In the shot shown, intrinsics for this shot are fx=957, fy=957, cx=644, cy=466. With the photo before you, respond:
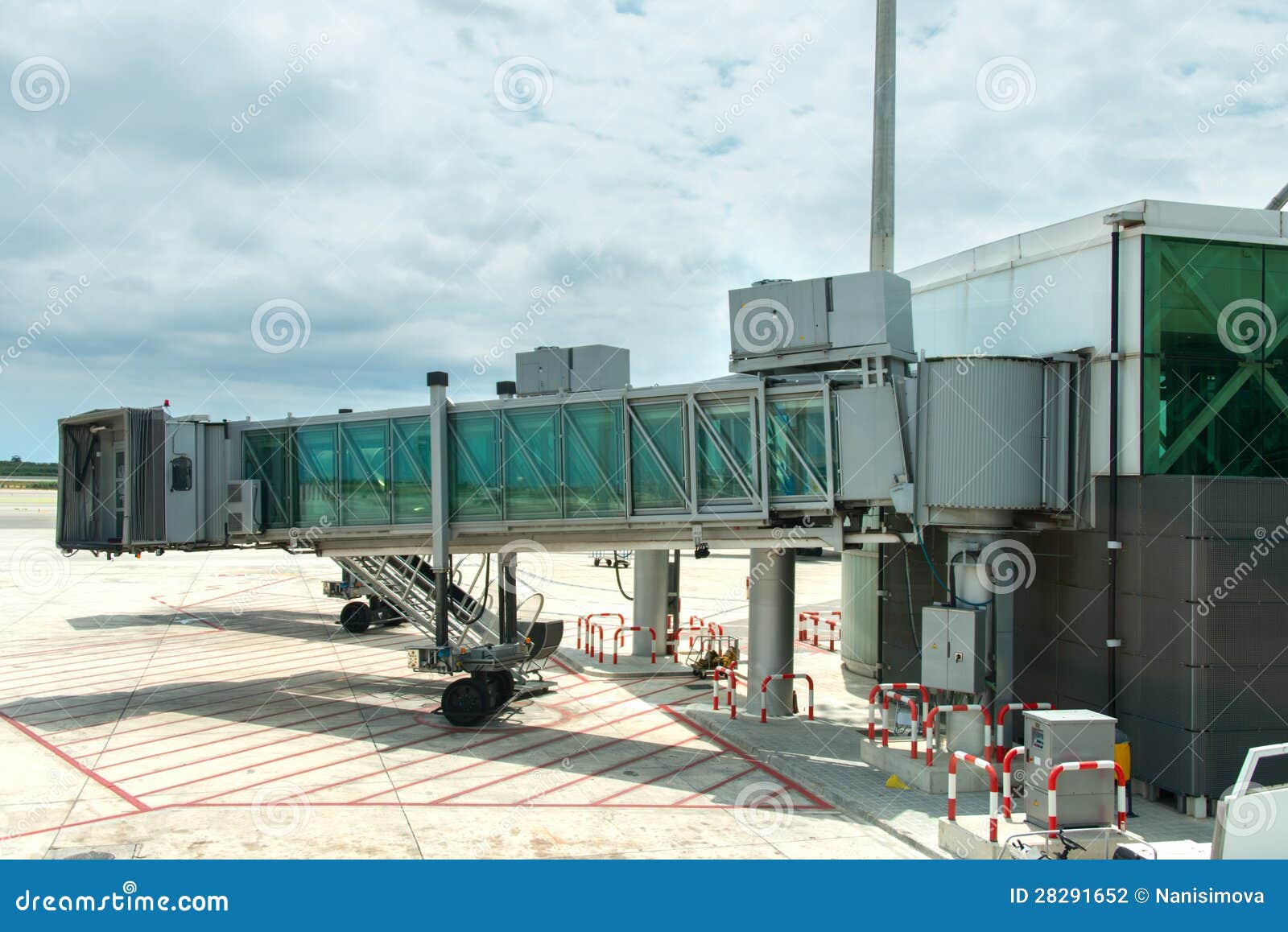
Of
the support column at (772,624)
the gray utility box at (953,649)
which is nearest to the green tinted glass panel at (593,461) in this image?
the support column at (772,624)

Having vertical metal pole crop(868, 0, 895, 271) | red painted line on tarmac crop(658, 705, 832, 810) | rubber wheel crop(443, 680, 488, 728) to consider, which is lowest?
red painted line on tarmac crop(658, 705, 832, 810)

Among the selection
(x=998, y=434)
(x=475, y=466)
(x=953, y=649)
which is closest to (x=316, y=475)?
(x=475, y=466)

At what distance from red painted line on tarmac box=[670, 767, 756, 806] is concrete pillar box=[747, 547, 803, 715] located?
4118 mm

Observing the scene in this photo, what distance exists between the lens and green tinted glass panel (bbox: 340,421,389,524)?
23266 millimetres

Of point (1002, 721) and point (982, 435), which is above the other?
point (982, 435)

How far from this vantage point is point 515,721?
22203 mm

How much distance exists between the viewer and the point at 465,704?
2138 cm

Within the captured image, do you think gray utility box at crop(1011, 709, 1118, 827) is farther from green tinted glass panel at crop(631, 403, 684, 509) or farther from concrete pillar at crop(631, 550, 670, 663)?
concrete pillar at crop(631, 550, 670, 663)

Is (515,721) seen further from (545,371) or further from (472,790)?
(545,371)

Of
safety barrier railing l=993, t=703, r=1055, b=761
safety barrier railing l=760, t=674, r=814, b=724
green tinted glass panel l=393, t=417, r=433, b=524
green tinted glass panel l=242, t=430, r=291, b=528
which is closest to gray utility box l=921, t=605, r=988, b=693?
safety barrier railing l=993, t=703, r=1055, b=761

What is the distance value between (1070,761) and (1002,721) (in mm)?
4884

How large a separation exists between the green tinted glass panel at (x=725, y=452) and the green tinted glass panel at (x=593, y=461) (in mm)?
1810

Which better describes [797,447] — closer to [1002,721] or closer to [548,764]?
[1002,721]

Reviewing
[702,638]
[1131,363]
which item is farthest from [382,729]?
[1131,363]
